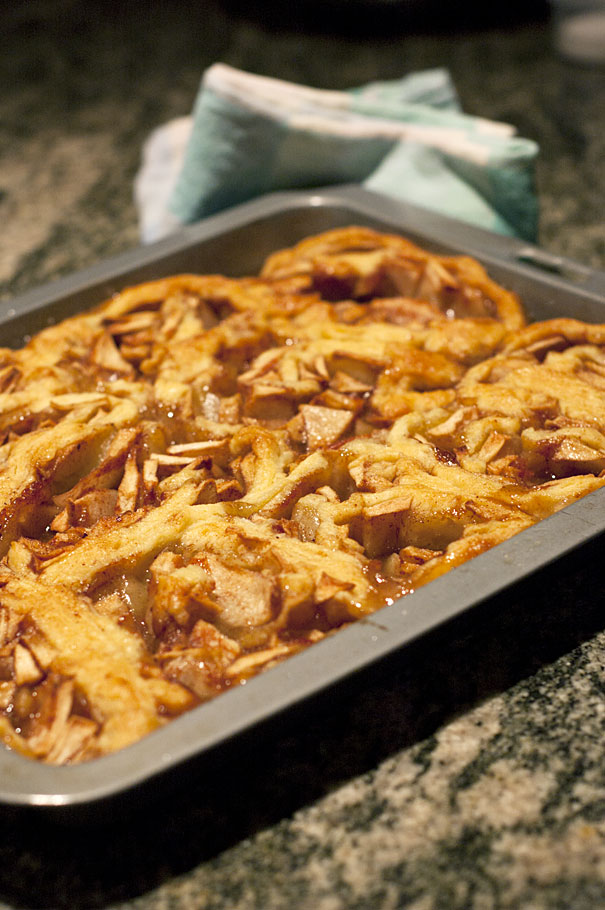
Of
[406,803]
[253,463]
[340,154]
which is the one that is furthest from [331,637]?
[340,154]

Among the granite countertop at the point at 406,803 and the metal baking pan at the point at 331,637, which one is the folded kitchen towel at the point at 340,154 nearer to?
the metal baking pan at the point at 331,637

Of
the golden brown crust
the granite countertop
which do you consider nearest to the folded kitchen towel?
the golden brown crust

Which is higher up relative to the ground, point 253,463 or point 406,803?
point 253,463

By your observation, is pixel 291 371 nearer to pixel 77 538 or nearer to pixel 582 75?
pixel 77 538

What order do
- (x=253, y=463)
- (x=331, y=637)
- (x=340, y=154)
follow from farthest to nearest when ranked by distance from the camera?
(x=340, y=154) → (x=253, y=463) → (x=331, y=637)

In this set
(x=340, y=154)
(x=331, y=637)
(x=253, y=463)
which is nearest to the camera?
(x=331, y=637)

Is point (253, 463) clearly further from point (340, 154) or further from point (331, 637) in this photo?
point (340, 154)

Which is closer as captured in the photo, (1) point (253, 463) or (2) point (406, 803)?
(2) point (406, 803)
